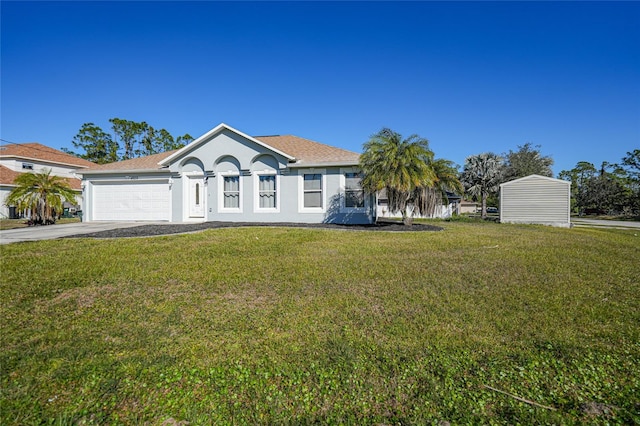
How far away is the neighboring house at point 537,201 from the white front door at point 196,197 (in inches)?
725

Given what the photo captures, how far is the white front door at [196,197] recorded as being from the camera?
1573 centimetres

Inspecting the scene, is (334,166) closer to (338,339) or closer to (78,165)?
(338,339)

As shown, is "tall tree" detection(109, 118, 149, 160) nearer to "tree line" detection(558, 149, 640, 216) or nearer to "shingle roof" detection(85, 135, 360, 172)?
"shingle roof" detection(85, 135, 360, 172)

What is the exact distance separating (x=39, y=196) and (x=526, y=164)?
43073mm

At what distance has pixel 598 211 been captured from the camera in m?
43.2

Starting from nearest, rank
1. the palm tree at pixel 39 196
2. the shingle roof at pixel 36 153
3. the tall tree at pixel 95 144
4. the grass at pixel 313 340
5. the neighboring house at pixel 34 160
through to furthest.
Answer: the grass at pixel 313 340, the palm tree at pixel 39 196, the neighboring house at pixel 34 160, the shingle roof at pixel 36 153, the tall tree at pixel 95 144

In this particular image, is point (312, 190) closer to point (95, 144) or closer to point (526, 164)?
point (526, 164)

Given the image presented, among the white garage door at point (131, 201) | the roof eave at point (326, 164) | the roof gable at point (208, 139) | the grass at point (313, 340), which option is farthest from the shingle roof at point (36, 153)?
the grass at point (313, 340)

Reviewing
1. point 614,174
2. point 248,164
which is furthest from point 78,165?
point 614,174

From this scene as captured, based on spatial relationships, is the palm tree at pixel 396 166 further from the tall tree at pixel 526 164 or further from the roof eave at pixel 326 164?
the tall tree at pixel 526 164

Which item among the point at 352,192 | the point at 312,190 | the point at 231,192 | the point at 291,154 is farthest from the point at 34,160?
the point at 352,192

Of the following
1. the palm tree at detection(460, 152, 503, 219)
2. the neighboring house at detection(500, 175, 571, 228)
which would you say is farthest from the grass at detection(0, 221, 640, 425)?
the palm tree at detection(460, 152, 503, 219)

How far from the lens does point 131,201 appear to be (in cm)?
1633

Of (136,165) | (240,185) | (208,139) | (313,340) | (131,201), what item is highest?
(208,139)
